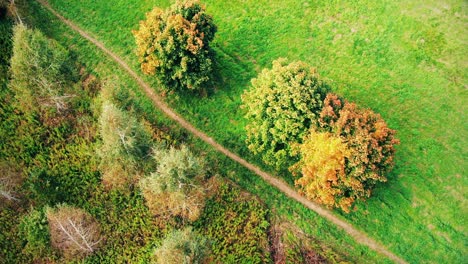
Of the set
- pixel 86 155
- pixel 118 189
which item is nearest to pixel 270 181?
pixel 118 189

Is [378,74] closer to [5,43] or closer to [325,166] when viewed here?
[325,166]

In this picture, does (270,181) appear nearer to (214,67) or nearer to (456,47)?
(214,67)

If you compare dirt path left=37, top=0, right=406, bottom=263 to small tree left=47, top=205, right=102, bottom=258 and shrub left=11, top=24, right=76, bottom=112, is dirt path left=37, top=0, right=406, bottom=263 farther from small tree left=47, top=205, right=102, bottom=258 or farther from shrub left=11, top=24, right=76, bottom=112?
small tree left=47, top=205, right=102, bottom=258

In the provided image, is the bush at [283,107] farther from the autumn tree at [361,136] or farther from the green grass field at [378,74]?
the green grass field at [378,74]

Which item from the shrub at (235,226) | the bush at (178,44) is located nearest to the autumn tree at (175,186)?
the shrub at (235,226)

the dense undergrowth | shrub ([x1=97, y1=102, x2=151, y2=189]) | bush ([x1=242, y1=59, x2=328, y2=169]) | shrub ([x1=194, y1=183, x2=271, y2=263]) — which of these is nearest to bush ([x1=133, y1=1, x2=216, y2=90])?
the dense undergrowth

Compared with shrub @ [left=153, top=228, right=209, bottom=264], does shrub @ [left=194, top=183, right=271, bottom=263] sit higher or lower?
lower
